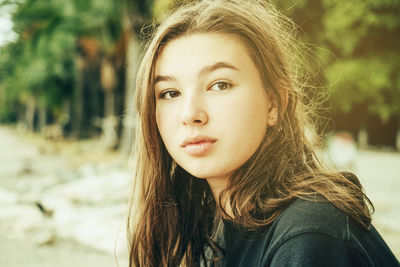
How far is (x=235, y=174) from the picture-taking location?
1.49 metres

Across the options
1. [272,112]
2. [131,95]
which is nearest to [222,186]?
[272,112]

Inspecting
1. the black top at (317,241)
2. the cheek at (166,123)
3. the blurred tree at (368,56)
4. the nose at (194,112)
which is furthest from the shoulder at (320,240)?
the blurred tree at (368,56)

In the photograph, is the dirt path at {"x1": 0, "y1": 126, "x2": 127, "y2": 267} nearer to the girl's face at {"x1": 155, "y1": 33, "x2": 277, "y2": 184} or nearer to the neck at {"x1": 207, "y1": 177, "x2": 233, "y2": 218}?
the neck at {"x1": 207, "y1": 177, "x2": 233, "y2": 218}

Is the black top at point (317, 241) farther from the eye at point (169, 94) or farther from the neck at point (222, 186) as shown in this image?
the eye at point (169, 94)

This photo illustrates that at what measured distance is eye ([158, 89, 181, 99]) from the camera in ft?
4.92

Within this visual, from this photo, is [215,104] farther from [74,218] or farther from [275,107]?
[74,218]

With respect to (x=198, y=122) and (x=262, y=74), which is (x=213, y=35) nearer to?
(x=262, y=74)

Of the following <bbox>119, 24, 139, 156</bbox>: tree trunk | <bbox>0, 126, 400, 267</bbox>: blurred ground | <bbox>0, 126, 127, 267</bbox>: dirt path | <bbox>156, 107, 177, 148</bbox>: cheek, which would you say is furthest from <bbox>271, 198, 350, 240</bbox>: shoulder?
<bbox>119, 24, 139, 156</bbox>: tree trunk

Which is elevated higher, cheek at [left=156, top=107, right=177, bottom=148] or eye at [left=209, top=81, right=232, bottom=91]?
eye at [left=209, top=81, right=232, bottom=91]

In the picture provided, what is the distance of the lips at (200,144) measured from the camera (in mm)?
1363

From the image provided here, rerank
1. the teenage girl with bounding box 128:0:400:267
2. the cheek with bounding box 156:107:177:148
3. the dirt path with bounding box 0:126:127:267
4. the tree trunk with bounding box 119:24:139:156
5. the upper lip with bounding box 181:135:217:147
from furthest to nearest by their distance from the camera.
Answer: the tree trunk with bounding box 119:24:139:156 → the dirt path with bounding box 0:126:127:267 → the cheek with bounding box 156:107:177:148 → the upper lip with bounding box 181:135:217:147 → the teenage girl with bounding box 128:0:400:267

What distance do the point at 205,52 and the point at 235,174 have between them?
494 mm

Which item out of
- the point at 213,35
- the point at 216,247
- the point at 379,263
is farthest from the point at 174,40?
the point at 379,263

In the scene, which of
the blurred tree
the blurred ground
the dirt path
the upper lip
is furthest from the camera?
the blurred tree
